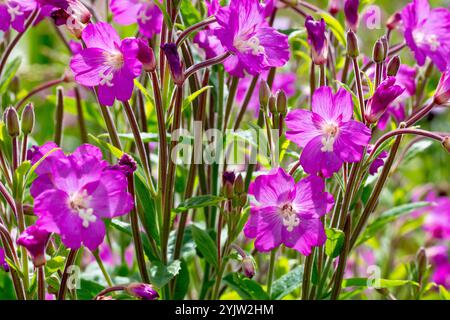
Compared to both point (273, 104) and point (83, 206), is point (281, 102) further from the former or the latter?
point (83, 206)

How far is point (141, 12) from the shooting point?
4.40 feet

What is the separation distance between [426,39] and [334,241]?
47cm

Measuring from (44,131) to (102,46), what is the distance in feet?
3.93

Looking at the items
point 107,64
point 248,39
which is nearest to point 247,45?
point 248,39

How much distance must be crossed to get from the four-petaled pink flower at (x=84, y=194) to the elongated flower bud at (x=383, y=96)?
1.24ft

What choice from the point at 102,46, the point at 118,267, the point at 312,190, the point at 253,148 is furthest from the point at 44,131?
the point at 312,190

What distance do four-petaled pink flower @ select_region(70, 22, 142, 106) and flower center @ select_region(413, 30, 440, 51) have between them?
0.58 metres

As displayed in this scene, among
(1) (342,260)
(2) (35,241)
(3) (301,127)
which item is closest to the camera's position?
(2) (35,241)

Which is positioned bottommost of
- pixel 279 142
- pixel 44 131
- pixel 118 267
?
pixel 118 267

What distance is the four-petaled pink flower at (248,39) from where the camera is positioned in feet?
3.65

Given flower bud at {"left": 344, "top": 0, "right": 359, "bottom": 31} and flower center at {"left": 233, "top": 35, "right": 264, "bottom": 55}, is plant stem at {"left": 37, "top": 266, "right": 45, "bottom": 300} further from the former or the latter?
flower bud at {"left": 344, "top": 0, "right": 359, "bottom": 31}

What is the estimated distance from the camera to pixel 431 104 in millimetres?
1153
